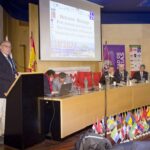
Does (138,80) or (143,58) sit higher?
(143,58)

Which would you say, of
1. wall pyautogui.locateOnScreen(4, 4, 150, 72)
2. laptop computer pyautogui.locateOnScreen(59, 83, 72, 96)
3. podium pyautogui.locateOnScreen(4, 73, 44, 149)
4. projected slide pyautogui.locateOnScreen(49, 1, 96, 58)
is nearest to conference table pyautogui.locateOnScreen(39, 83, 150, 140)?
laptop computer pyautogui.locateOnScreen(59, 83, 72, 96)

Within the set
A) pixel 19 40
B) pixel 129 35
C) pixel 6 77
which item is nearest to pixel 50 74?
pixel 6 77

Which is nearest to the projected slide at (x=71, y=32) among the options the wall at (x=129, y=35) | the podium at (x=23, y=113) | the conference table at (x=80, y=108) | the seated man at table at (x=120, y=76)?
the seated man at table at (x=120, y=76)

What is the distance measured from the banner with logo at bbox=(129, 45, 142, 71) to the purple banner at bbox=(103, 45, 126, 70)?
0.94 feet

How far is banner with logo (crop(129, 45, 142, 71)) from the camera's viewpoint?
333 inches

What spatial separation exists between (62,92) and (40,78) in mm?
598

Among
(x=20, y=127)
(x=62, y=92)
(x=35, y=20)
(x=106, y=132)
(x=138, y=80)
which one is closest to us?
(x=20, y=127)

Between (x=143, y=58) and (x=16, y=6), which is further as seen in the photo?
(x=143, y=58)

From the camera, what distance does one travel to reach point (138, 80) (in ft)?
23.7

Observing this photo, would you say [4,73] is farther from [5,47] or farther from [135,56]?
[135,56]

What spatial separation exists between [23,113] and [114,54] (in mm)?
5128

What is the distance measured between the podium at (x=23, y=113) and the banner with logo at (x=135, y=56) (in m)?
5.17

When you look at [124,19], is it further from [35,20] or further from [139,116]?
[139,116]

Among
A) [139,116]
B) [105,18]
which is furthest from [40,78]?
Result: [105,18]
